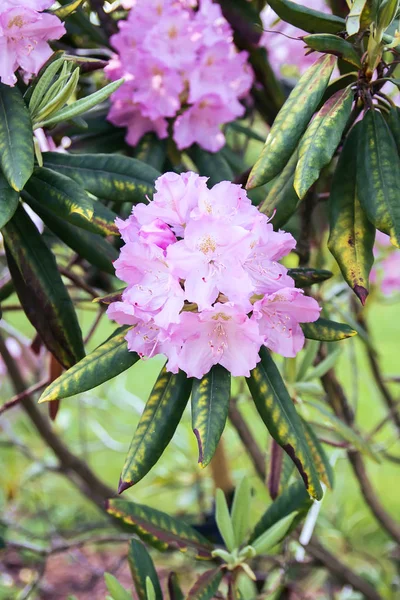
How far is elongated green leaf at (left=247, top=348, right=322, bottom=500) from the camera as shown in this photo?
61 centimetres

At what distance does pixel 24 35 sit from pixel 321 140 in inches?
12.3

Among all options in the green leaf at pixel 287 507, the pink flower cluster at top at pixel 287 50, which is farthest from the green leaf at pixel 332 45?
the pink flower cluster at top at pixel 287 50

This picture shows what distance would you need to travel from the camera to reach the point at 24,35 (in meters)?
0.67

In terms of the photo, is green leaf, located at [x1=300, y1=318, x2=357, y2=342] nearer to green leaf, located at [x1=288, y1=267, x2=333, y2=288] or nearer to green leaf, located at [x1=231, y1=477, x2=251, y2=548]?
green leaf, located at [x1=288, y1=267, x2=333, y2=288]

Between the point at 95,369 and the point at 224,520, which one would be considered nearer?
the point at 95,369

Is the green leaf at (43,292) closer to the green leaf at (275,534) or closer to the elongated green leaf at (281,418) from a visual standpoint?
the elongated green leaf at (281,418)

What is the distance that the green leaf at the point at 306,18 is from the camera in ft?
2.11

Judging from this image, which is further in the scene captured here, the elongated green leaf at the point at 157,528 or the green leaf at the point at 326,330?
the elongated green leaf at the point at 157,528

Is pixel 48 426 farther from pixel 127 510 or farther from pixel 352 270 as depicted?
pixel 352 270

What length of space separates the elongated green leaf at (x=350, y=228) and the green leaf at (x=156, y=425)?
0.61 ft

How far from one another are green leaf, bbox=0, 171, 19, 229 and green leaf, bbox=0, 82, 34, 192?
1cm

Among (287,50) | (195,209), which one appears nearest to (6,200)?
(195,209)

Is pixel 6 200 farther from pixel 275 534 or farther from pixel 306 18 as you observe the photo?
pixel 275 534

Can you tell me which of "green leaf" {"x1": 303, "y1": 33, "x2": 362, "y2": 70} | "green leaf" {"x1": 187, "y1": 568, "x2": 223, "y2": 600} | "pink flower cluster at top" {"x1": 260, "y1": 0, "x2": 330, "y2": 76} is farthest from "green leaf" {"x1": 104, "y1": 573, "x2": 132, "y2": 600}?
"pink flower cluster at top" {"x1": 260, "y1": 0, "x2": 330, "y2": 76}
